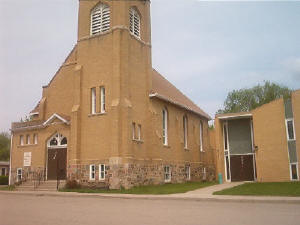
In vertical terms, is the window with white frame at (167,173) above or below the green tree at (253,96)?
below

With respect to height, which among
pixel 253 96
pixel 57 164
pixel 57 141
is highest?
pixel 253 96

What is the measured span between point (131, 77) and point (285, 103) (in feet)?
40.8

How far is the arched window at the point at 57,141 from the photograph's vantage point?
2923 centimetres

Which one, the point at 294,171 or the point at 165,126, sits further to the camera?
the point at 165,126

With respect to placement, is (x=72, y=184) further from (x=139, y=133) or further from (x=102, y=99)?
(x=102, y=99)

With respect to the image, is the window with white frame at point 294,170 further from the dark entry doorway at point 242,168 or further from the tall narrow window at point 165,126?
the tall narrow window at point 165,126

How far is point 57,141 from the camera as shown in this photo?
2962 cm

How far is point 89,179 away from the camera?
26.3m

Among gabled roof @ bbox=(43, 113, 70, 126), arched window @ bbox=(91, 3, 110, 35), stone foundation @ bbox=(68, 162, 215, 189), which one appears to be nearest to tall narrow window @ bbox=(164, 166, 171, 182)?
stone foundation @ bbox=(68, 162, 215, 189)

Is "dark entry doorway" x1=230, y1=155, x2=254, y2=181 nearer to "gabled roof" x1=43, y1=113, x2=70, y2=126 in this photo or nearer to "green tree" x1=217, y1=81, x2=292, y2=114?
"gabled roof" x1=43, y1=113, x2=70, y2=126

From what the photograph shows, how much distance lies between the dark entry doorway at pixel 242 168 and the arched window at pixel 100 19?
16.6 m

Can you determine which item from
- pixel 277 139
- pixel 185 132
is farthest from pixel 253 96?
pixel 277 139

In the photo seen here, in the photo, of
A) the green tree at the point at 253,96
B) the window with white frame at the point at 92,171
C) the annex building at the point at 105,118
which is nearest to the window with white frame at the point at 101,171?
the annex building at the point at 105,118

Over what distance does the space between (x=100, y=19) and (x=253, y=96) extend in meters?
39.6
